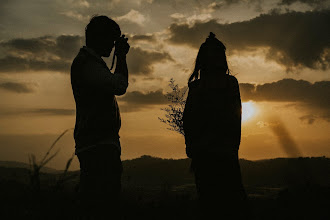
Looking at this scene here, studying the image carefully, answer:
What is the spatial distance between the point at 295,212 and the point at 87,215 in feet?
23.0

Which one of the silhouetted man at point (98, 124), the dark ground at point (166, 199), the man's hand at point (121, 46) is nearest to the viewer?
the dark ground at point (166, 199)

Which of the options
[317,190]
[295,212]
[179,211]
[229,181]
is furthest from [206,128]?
[317,190]

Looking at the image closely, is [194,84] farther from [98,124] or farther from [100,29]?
[98,124]

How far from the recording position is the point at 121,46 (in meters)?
3.52

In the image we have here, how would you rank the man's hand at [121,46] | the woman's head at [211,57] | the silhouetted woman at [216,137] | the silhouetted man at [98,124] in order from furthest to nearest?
1. the woman's head at [211,57]
2. the silhouetted woman at [216,137]
3. the man's hand at [121,46]
4. the silhouetted man at [98,124]

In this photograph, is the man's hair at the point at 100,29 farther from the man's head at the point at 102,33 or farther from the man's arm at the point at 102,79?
the man's arm at the point at 102,79

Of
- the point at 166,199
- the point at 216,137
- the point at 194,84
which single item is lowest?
the point at 166,199

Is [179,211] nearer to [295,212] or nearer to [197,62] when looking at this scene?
[295,212]

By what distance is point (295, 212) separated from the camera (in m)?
8.39

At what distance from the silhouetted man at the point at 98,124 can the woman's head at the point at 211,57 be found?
3.60ft

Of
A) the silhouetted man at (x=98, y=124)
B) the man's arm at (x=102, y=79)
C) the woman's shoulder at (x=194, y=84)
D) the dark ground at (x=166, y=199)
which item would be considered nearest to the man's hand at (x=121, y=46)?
the silhouetted man at (x=98, y=124)

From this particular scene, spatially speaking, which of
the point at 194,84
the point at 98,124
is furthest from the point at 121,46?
the point at 194,84

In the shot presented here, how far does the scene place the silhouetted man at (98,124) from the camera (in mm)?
3146

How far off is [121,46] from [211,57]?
116 cm
